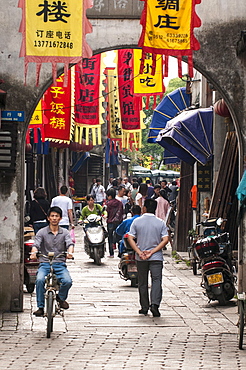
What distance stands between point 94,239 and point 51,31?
8479 millimetres

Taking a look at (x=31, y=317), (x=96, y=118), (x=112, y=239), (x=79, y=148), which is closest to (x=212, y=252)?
(x=31, y=317)

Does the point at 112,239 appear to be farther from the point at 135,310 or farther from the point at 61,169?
the point at 61,169

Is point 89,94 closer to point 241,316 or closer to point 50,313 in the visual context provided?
point 50,313

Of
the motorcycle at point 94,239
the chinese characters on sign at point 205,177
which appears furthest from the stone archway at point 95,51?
the chinese characters on sign at point 205,177

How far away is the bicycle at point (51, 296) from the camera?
9297mm

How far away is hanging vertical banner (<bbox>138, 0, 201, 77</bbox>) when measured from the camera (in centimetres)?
1012

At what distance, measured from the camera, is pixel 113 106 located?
2425 centimetres

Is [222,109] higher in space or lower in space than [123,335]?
higher

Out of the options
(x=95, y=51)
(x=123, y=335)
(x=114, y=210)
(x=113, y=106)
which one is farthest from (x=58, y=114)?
(x=123, y=335)

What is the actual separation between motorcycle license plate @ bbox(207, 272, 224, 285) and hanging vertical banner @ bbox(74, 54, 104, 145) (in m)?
7.17

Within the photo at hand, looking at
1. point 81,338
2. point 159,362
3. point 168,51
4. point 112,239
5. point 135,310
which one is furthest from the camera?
point 112,239

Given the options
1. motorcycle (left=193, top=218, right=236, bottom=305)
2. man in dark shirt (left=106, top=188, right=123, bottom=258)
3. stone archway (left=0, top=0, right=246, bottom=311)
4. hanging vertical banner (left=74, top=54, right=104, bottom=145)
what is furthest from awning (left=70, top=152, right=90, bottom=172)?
stone archway (left=0, top=0, right=246, bottom=311)

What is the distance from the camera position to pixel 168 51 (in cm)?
1009

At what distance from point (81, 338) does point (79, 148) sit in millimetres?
23442
